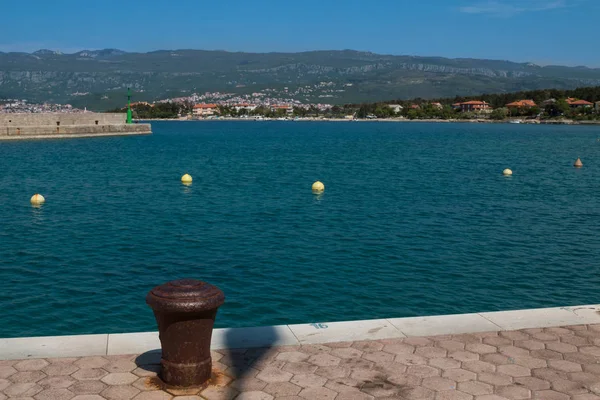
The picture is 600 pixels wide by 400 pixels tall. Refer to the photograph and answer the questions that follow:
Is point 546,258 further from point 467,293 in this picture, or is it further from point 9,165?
point 9,165

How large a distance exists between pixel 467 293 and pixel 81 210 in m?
16.0

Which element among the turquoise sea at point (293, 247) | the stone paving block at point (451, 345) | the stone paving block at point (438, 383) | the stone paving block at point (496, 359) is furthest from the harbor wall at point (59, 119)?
the stone paving block at point (438, 383)

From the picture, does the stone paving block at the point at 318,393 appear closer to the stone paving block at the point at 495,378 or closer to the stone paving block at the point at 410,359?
the stone paving block at the point at 410,359

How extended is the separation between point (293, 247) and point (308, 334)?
10.1 meters

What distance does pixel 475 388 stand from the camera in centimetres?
573

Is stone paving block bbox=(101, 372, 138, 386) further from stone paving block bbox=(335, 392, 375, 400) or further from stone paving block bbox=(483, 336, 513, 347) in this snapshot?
stone paving block bbox=(483, 336, 513, 347)

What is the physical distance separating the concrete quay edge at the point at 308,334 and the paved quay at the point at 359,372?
0.13 m

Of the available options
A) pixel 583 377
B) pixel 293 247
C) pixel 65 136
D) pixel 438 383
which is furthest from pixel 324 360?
pixel 65 136

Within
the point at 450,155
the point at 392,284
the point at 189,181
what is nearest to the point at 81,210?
the point at 189,181

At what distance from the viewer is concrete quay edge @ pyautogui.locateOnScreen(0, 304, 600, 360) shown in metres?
6.42

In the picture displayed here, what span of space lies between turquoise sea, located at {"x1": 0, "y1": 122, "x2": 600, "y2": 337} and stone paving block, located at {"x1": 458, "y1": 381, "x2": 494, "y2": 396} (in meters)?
5.82

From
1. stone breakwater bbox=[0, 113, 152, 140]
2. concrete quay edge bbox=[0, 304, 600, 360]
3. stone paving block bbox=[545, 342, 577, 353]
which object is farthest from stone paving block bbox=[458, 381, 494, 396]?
stone breakwater bbox=[0, 113, 152, 140]

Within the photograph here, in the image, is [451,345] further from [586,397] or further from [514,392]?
[586,397]

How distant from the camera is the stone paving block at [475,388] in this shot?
565 cm
